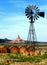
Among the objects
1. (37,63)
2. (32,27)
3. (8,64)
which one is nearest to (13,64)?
(8,64)

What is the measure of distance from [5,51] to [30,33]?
1316cm

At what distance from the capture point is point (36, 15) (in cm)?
4969

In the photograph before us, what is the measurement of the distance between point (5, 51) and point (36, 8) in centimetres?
1519

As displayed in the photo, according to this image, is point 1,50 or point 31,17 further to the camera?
point 31,17

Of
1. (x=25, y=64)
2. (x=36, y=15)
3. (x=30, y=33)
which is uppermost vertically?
(x=36, y=15)

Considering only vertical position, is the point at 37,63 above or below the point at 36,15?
A: below

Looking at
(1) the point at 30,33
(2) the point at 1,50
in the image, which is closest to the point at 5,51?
(2) the point at 1,50

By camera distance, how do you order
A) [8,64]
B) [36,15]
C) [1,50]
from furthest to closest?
[36,15]
[1,50]
[8,64]

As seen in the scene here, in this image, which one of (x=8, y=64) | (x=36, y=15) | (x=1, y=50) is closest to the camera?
(x=8, y=64)

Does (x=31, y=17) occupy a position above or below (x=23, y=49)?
above

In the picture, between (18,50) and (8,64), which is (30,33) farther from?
(8,64)

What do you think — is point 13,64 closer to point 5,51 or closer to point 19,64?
point 19,64

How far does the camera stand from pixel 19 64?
77.4 feet

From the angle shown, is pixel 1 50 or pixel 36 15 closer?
pixel 1 50
